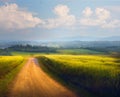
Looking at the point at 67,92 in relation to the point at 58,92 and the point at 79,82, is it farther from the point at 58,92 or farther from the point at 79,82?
the point at 79,82

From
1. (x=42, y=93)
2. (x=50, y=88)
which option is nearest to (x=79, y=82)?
(x=50, y=88)

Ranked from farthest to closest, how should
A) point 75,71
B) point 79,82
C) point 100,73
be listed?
point 75,71, point 79,82, point 100,73

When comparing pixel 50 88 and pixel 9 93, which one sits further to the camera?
pixel 50 88

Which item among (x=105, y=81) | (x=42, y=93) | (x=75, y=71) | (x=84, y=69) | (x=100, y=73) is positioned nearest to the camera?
(x=42, y=93)

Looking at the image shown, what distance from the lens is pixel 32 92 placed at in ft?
113

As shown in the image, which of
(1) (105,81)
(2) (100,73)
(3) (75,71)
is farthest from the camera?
(3) (75,71)

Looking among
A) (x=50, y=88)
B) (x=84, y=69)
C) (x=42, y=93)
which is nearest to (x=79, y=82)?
(x=84, y=69)

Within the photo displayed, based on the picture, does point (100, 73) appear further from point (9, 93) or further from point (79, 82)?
point (9, 93)

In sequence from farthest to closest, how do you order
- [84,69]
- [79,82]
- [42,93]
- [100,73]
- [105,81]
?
[84,69]
[79,82]
[100,73]
[105,81]
[42,93]

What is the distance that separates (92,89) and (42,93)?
24.4 ft

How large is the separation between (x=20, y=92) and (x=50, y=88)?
476cm

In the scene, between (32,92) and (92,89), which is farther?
(92,89)

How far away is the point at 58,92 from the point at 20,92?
472cm

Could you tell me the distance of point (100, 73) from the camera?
39.8m
